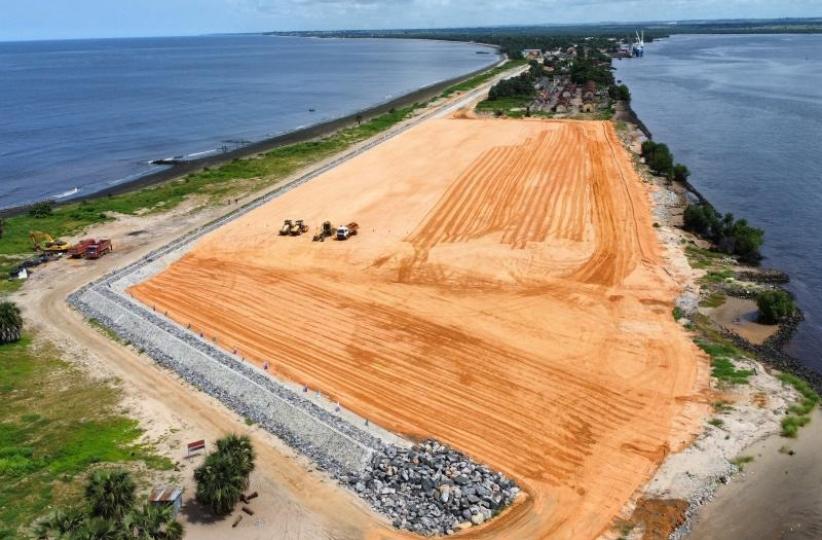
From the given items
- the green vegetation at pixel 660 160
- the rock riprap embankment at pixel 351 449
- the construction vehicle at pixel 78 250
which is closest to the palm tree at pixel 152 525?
the rock riprap embankment at pixel 351 449

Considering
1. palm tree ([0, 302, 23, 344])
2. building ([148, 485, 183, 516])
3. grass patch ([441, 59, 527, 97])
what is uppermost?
grass patch ([441, 59, 527, 97])

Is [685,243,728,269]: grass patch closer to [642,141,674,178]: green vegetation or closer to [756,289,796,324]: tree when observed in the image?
[756,289,796,324]: tree

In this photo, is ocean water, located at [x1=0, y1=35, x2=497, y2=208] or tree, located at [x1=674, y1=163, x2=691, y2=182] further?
ocean water, located at [x1=0, y1=35, x2=497, y2=208]

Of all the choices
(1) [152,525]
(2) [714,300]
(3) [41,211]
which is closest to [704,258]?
(2) [714,300]

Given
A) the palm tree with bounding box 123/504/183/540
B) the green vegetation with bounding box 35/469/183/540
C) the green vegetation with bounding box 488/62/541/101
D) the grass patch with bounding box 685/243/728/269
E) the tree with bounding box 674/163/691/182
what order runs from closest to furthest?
the green vegetation with bounding box 35/469/183/540
the palm tree with bounding box 123/504/183/540
the grass patch with bounding box 685/243/728/269
the tree with bounding box 674/163/691/182
the green vegetation with bounding box 488/62/541/101

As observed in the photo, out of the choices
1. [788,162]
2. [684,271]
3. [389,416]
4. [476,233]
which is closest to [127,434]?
[389,416]

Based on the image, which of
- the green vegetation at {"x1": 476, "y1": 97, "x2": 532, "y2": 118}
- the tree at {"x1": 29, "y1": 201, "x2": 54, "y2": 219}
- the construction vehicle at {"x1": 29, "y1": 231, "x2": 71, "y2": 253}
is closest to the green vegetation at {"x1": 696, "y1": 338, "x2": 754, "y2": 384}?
the construction vehicle at {"x1": 29, "y1": 231, "x2": 71, "y2": 253}
